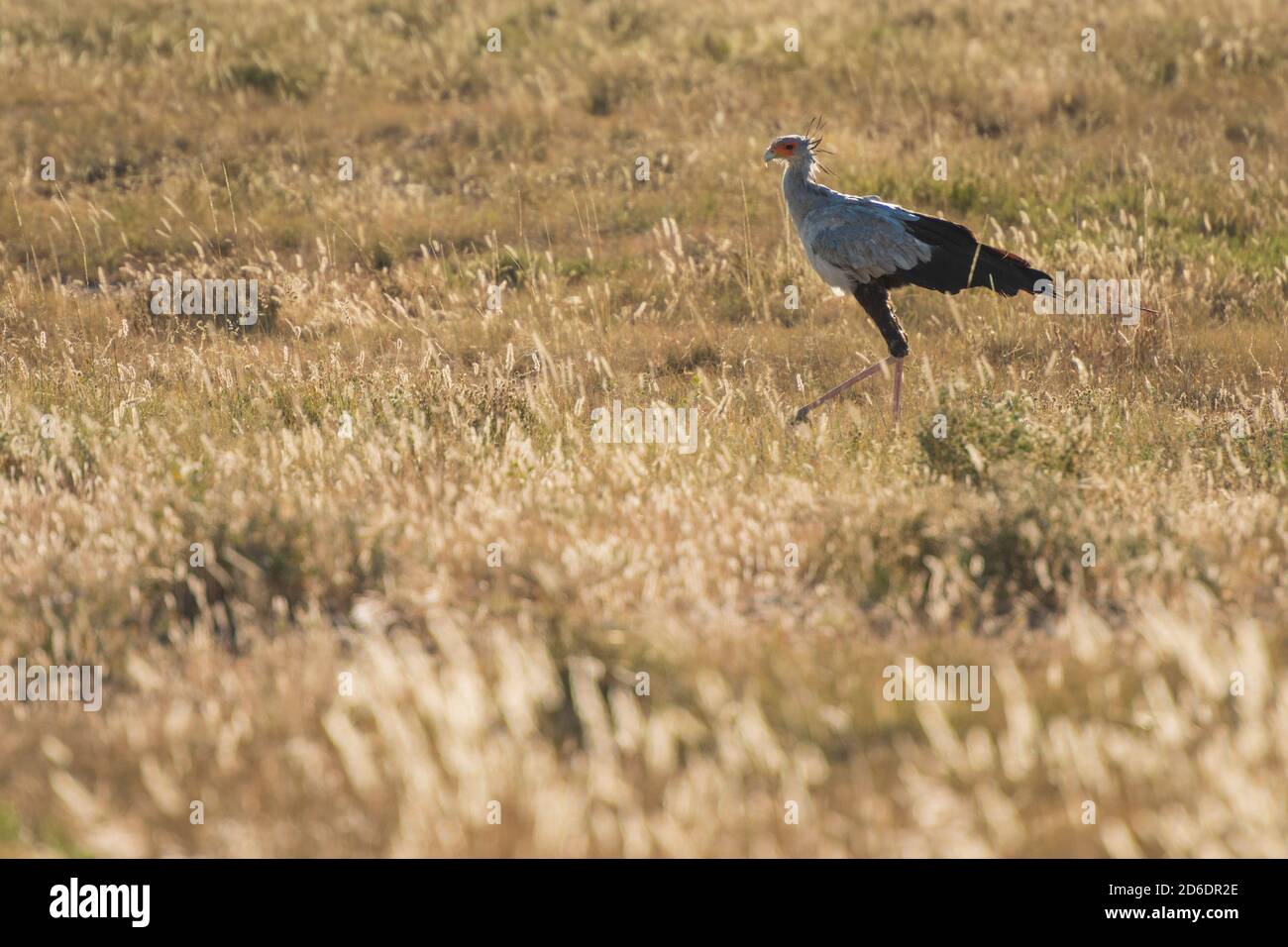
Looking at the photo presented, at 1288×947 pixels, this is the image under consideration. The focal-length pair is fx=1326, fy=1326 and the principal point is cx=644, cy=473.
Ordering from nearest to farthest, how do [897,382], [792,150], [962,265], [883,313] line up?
[897,382] < [962,265] < [883,313] < [792,150]

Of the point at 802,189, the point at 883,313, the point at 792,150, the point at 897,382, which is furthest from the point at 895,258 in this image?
the point at 792,150

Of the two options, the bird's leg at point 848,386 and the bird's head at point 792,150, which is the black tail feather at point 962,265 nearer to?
the bird's leg at point 848,386

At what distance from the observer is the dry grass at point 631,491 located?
3.22 m

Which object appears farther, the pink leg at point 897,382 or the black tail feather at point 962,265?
the black tail feather at point 962,265

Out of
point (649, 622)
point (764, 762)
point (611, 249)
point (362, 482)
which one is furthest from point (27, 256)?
point (764, 762)

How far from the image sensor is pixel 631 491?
557 cm

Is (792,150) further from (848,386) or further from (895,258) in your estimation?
(848,386)

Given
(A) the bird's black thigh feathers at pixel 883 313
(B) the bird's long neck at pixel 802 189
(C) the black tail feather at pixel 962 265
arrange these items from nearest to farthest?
(C) the black tail feather at pixel 962 265 → (A) the bird's black thigh feathers at pixel 883 313 → (B) the bird's long neck at pixel 802 189

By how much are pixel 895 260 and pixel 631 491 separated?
9.35ft

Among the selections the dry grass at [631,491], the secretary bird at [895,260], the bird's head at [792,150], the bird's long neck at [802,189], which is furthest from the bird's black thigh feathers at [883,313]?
the bird's head at [792,150]

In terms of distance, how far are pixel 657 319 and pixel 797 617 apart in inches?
205

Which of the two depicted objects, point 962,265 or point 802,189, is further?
point 802,189

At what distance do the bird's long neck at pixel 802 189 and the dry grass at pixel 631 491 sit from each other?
1.02m

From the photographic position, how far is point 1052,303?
29.1 feet
